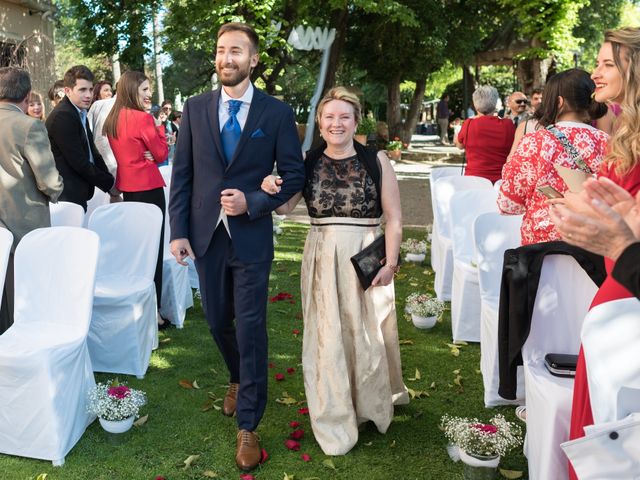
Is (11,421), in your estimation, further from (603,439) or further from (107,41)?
(107,41)

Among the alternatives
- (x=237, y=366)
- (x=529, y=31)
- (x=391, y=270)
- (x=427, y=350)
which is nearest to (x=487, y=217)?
(x=391, y=270)

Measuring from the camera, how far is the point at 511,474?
347 cm

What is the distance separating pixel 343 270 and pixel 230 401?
119cm

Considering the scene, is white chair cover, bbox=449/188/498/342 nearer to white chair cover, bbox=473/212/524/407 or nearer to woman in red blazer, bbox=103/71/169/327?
white chair cover, bbox=473/212/524/407

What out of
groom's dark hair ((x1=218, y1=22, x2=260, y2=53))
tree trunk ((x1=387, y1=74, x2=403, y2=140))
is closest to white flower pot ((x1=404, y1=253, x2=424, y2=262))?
groom's dark hair ((x1=218, y1=22, x2=260, y2=53))

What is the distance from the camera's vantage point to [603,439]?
1978 mm

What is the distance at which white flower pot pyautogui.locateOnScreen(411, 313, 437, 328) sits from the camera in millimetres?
5820

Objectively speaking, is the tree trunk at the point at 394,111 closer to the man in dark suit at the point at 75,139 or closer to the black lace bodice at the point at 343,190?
the man in dark suit at the point at 75,139

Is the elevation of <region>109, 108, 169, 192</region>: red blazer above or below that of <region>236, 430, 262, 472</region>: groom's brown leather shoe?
above

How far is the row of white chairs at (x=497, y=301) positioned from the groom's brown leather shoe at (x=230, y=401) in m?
1.56

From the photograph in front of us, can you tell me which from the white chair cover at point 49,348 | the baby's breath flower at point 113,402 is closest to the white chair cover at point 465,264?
the baby's breath flower at point 113,402

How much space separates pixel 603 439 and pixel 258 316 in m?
1.99

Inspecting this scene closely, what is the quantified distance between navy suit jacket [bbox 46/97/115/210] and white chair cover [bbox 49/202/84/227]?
353 millimetres

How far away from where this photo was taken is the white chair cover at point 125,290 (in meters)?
4.86
